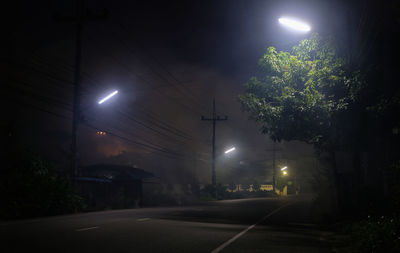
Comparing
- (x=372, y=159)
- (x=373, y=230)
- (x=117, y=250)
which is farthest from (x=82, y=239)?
(x=372, y=159)

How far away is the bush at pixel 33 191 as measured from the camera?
18.9 meters

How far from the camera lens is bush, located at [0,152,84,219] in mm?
18906

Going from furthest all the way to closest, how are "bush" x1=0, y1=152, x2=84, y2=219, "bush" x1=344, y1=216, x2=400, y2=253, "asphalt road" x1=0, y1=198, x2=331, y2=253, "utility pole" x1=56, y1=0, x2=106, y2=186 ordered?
"utility pole" x1=56, y1=0, x2=106, y2=186, "bush" x1=0, y1=152, x2=84, y2=219, "asphalt road" x1=0, y1=198, x2=331, y2=253, "bush" x1=344, y1=216, x2=400, y2=253

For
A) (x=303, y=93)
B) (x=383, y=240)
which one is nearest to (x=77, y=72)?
(x=303, y=93)

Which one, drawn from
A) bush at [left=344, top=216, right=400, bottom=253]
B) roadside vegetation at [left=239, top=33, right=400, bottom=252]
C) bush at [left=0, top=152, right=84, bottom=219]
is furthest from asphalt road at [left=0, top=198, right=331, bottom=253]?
bush at [left=0, top=152, right=84, bottom=219]

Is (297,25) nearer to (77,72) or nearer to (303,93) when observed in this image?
(303,93)

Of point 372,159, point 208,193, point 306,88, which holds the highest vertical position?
point 306,88

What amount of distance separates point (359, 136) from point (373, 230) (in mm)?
8509

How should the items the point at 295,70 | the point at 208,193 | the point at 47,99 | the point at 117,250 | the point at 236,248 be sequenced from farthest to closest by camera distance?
the point at 208,193 → the point at 47,99 → the point at 295,70 → the point at 236,248 → the point at 117,250

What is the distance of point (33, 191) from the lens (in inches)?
782

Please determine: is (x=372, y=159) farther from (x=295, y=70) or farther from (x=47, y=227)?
(x=47, y=227)

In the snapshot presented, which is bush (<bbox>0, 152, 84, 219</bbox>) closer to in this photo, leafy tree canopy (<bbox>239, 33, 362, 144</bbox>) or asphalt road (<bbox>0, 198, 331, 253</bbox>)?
asphalt road (<bbox>0, 198, 331, 253</bbox>)

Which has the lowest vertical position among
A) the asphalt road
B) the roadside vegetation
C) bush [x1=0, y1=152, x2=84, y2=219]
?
the asphalt road

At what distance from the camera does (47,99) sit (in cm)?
2514
